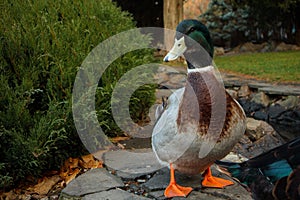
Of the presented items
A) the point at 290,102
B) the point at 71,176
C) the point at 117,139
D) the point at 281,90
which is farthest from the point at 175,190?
the point at 281,90

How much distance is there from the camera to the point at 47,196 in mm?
3334

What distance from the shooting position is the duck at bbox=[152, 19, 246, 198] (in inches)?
101

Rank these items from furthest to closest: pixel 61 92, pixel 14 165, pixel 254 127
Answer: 1. pixel 254 127
2. pixel 61 92
3. pixel 14 165

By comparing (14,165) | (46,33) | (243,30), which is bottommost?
(243,30)

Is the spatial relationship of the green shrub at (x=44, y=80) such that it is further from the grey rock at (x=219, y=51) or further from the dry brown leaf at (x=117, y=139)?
the grey rock at (x=219, y=51)

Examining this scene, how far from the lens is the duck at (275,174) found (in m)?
1.86

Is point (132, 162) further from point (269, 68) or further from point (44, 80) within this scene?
point (269, 68)

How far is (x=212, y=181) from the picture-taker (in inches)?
116

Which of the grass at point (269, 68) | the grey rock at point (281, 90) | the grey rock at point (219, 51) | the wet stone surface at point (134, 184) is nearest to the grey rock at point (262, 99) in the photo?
the grey rock at point (281, 90)

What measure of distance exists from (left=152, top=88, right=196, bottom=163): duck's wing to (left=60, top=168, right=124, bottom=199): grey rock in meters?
0.49

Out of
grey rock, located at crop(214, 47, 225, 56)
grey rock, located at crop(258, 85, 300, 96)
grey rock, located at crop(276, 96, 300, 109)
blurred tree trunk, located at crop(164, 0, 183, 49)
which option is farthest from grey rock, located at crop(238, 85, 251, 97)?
grey rock, located at crop(214, 47, 225, 56)

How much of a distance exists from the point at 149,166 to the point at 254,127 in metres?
3.05

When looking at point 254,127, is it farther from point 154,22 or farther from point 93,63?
point 154,22

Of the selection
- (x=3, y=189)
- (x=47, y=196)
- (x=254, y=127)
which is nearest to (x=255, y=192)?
(x=47, y=196)
